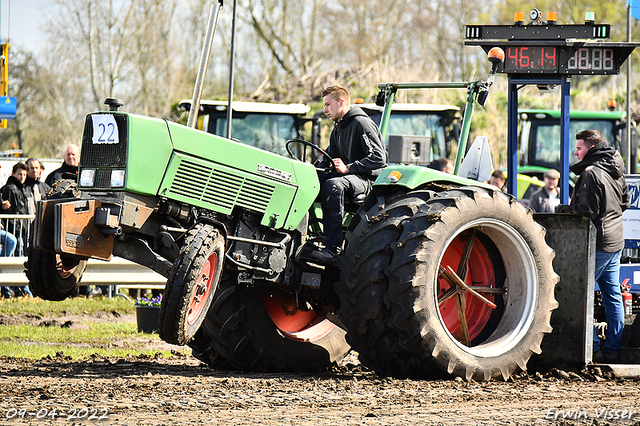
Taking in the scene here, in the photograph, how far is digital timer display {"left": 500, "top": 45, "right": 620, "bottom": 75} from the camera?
727 cm

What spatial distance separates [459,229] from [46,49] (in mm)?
31742

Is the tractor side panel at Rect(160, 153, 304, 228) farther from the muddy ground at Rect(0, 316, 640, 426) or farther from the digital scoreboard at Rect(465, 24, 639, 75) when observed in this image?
the digital scoreboard at Rect(465, 24, 639, 75)

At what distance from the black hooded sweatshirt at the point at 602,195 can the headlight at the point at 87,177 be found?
11.8ft

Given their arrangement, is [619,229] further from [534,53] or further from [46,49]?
[46,49]

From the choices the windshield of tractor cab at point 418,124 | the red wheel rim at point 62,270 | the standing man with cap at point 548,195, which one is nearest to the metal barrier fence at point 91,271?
the windshield of tractor cab at point 418,124

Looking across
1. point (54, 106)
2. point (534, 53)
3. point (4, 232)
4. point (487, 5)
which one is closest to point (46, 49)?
point (54, 106)

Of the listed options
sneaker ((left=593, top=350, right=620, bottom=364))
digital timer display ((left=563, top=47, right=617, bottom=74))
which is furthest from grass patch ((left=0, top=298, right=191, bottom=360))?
digital timer display ((left=563, top=47, right=617, bottom=74))

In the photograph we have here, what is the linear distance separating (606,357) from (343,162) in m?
2.62

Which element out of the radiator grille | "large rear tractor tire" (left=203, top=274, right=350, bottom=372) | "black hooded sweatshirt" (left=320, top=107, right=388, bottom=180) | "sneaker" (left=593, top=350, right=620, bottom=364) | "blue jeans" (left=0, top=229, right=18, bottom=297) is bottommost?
"sneaker" (left=593, top=350, right=620, bottom=364)

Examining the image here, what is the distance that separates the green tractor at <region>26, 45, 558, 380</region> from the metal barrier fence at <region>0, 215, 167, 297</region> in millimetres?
5607

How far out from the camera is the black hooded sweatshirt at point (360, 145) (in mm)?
6473

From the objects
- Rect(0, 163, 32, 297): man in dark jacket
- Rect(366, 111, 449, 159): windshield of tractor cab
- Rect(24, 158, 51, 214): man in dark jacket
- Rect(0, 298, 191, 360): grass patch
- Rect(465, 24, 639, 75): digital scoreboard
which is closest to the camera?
Rect(465, 24, 639, 75): digital scoreboard

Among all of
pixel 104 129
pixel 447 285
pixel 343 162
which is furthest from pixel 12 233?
pixel 447 285

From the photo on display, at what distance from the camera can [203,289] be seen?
5457mm
